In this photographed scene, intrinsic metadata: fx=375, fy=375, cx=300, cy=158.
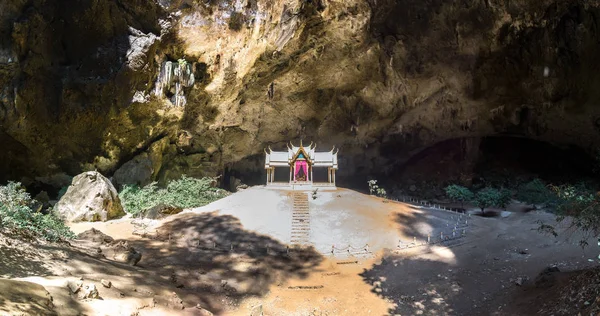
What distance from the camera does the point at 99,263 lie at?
11344mm

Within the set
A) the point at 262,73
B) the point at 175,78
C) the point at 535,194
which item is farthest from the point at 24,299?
the point at 535,194

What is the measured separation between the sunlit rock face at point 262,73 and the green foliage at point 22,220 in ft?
21.7

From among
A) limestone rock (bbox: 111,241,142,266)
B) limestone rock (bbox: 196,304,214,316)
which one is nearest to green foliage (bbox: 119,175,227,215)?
limestone rock (bbox: 111,241,142,266)

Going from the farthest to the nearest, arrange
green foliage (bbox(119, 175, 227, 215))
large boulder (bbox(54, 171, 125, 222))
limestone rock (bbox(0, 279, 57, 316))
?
green foliage (bbox(119, 175, 227, 215))
large boulder (bbox(54, 171, 125, 222))
limestone rock (bbox(0, 279, 57, 316))

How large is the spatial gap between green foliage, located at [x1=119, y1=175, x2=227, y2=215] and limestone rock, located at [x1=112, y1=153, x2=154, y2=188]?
2.70 ft

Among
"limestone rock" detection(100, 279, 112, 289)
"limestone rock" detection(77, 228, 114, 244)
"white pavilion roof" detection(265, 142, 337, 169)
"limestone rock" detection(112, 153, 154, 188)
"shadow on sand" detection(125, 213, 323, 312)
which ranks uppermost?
"white pavilion roof" detection(265, 142, 337, 169)

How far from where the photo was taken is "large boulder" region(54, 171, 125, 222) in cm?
1894

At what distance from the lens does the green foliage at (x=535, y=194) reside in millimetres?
22922

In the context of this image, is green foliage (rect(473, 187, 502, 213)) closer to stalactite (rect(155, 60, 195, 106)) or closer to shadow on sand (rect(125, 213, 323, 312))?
shadow on sand (rect(125, 213, 323, 312))

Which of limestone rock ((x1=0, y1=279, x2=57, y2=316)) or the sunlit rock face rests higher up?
the sunlit rock face

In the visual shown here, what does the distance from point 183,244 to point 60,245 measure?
16.9 ft

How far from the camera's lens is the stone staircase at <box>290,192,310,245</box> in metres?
17.9

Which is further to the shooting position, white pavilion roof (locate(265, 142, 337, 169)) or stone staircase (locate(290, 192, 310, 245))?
white pavilion roof (locate(265, 142, 337, 169))

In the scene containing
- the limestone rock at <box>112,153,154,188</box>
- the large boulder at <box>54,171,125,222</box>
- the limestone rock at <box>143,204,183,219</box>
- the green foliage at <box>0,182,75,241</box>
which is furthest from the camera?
the limestone rock at <box>112,153,154,188</box>
